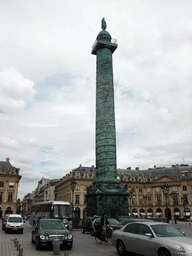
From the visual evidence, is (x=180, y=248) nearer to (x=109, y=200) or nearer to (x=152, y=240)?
(x=152, y=240)

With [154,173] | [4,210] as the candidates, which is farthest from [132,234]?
[154,173]

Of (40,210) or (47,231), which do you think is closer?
(47,231)

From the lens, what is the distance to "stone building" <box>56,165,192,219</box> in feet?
197

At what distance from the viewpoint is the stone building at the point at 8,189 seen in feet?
177

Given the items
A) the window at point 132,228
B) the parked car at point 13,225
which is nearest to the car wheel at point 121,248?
the window at point 132,228

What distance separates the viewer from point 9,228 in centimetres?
1833

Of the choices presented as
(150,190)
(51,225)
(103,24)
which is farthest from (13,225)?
(150,190)

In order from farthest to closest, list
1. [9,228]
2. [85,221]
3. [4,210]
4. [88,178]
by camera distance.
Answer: [88,178] → [4,210] → [85,221] → [9,228]

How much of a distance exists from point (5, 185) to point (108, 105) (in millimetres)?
36967

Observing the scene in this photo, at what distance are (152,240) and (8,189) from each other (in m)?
53.4

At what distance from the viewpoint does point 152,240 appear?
25.9 feet

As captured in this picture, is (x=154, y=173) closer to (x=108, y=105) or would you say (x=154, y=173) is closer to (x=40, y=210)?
(x=108, y=105)

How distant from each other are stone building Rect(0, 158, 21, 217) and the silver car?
49714 mm

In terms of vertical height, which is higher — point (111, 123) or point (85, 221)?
point (111, 123)
